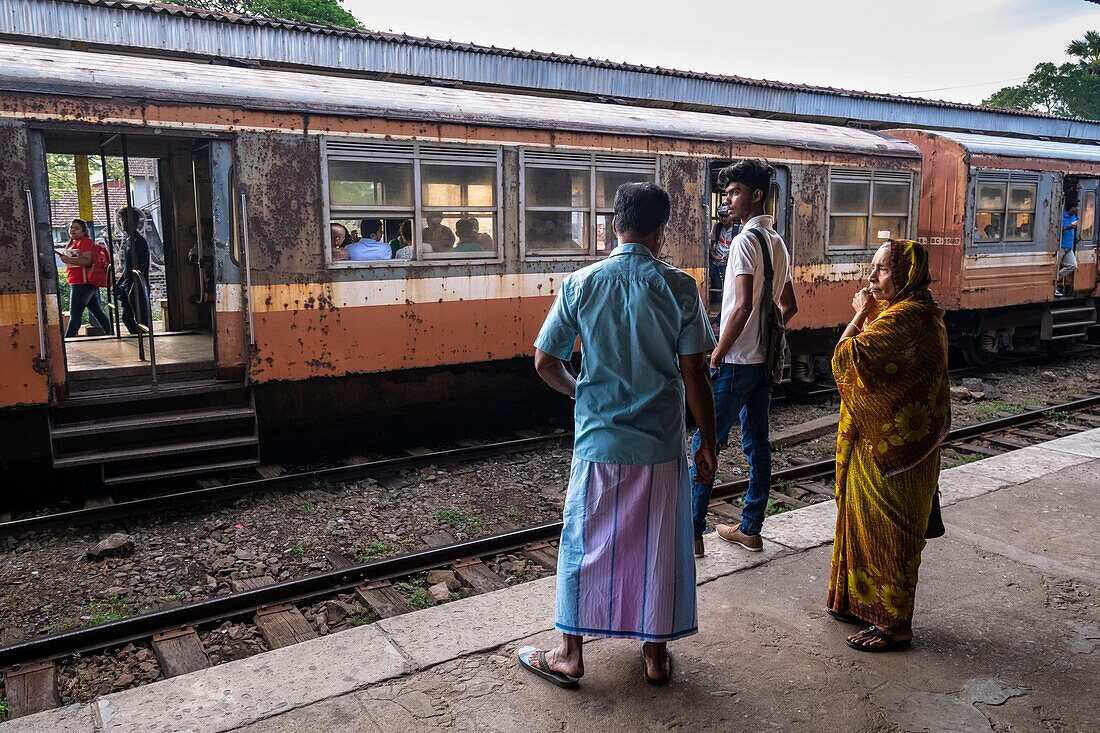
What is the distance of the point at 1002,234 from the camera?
37.7ft

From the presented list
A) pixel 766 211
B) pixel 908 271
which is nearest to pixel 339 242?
pixel 908 271

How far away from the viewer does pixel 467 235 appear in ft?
23.8

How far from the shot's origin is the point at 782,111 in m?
16.9

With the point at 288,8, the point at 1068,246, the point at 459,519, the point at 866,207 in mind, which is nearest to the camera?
the point at 459,519

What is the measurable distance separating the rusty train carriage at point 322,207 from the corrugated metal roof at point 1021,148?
138 inches

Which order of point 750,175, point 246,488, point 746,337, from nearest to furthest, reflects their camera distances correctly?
point 750,175 → point 746,337 → point 246,488

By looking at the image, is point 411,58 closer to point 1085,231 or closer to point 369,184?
point 369,184

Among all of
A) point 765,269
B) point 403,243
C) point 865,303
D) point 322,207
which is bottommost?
point 865,303

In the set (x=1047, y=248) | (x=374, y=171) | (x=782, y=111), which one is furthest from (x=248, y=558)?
(x=782, y=111)

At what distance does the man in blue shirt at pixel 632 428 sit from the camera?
2.79 meters

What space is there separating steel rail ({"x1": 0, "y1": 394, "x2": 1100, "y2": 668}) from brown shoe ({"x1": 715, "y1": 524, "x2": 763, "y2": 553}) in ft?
3.69

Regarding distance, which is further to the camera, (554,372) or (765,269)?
(765,269)

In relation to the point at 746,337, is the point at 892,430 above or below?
below

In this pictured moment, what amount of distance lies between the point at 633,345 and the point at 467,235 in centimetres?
472
